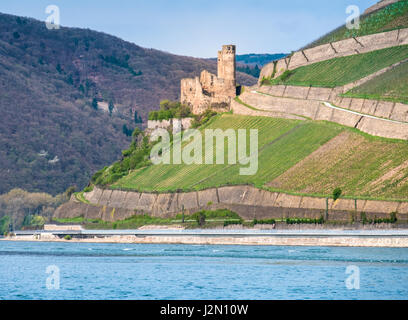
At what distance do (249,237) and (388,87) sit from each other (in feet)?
100

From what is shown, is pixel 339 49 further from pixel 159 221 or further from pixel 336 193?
pixel 336 193

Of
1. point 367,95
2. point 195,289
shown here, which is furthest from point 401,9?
point 195,289

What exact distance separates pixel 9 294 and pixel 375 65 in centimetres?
7831

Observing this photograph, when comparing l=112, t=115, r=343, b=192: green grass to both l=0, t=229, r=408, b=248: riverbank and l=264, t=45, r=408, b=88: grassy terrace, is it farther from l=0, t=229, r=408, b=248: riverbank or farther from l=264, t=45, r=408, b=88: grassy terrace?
l=0, t=229, r=408, b=248: riverbank

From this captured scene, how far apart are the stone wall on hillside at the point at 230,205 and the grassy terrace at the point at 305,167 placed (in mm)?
1248

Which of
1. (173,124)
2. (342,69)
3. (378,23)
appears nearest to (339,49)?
(342,69)

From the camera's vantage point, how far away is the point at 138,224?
399 feet

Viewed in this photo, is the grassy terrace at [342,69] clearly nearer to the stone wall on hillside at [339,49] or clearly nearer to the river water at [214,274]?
the stone wall on hillside at [339,49]

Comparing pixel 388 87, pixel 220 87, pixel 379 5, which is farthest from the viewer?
pixel 379 5

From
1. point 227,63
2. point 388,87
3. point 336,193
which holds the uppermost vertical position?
point 227,63

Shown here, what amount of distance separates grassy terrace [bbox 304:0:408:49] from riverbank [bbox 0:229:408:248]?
45.3 m

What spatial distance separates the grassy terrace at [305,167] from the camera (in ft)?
317

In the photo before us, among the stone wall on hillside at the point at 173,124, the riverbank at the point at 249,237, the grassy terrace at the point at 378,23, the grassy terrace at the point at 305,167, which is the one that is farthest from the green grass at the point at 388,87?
the stone wall on hillside at the point at 173,124

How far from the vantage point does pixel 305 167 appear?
4323 inches
